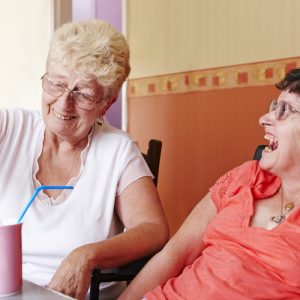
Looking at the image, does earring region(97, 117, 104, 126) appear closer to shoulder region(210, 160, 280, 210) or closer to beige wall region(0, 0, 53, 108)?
shoulder region(210, 160, 280, 210)

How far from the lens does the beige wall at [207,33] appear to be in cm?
303

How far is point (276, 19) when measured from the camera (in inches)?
120

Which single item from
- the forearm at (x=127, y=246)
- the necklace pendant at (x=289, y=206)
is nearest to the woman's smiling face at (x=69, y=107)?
the forearm at (x=127, y=246)

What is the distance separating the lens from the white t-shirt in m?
1.59

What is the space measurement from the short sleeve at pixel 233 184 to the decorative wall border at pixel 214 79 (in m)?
1.55

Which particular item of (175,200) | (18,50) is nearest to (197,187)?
(175,200)

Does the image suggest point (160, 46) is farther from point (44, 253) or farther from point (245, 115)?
point (44, 253)

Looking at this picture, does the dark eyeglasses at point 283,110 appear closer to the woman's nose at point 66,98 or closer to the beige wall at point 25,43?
the woman's nose at point 66,98

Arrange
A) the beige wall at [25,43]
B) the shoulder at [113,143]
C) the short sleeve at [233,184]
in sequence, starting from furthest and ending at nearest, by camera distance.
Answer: the beige wall at [25,43] < the shoulder at [113,143] < the short sleeve at [233,184]

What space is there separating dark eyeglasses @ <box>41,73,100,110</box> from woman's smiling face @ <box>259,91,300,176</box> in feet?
1.87

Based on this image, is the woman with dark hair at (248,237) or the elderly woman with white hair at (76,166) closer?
the woman with dark hair at (248,237)

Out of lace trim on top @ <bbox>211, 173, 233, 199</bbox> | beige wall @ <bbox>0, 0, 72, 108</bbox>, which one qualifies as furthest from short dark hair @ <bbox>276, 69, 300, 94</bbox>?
beige wall @ <bbox>0, 0, 72, 108</bbox>

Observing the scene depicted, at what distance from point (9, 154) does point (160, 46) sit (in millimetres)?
2507

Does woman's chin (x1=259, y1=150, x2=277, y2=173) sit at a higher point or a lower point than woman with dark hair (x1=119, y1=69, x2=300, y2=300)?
higher
